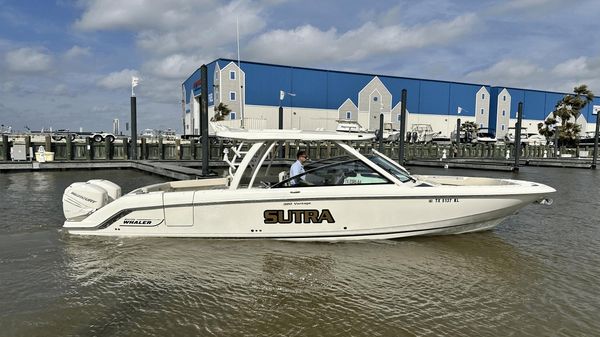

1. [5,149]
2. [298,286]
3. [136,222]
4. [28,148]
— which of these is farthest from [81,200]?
[28,148]

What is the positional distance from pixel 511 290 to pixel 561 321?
77 cm

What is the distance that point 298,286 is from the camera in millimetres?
4652

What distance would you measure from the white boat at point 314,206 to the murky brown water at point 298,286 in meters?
0.25

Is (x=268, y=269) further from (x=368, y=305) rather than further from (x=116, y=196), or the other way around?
(x=116, y=196)

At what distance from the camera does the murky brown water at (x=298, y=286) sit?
12.2ft

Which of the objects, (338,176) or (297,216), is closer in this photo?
(297,216)

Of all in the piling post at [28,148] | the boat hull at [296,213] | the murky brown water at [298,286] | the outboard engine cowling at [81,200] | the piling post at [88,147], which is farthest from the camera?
the piling post at [88,147]

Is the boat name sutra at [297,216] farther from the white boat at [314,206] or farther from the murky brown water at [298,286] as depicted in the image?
the murky brown water at [298,286]

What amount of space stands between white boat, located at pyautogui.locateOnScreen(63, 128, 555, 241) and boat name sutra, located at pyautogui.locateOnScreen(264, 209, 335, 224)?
15 mm

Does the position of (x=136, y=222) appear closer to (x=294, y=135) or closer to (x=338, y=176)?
(x=294, y=135)

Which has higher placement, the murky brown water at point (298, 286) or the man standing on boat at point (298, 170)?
the man standing on boat at point (298, 170)

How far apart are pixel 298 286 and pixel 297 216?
58.4 inches

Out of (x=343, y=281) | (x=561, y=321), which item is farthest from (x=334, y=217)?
(x=561, y=321)

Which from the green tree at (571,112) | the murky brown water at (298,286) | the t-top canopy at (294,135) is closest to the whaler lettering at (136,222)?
the murky brown water at (298,286)
